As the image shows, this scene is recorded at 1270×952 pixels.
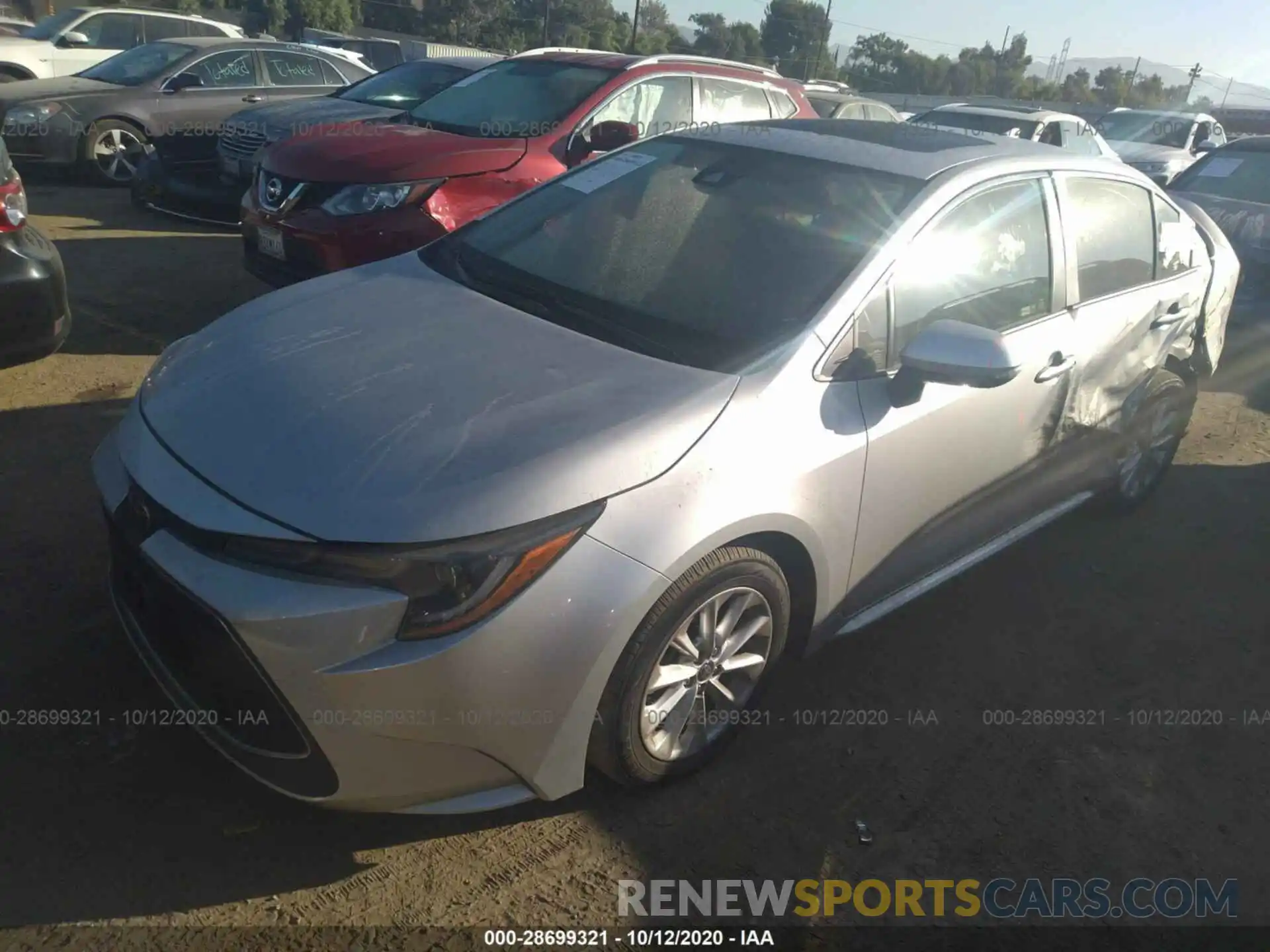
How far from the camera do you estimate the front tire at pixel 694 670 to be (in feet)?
7.67

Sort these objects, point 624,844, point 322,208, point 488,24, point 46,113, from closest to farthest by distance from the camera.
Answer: point 624,844, point 322,208, point 46,113, point 488,24

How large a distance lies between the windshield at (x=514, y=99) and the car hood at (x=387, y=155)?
0.24 meters

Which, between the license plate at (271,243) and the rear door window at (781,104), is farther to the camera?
the rear door window at (781,104)

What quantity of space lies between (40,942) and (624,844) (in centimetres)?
133

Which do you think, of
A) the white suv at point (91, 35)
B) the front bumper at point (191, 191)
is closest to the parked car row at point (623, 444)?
the front bumper at point (191, 191)

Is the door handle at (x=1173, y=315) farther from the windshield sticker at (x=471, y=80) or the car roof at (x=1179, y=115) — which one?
the car roof at (x=1179, y=115)

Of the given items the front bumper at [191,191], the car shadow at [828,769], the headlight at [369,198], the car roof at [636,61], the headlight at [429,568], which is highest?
the car roof at [636,61]

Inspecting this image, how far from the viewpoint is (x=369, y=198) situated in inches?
206

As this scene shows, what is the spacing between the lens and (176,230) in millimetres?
8164

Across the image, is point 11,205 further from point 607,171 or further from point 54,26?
point 54,26

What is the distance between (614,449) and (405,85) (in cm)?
727

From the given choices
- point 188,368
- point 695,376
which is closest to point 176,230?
point 188,368

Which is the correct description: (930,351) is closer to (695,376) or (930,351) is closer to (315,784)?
(695,376)

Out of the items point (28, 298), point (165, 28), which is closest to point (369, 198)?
point (28, 298)
